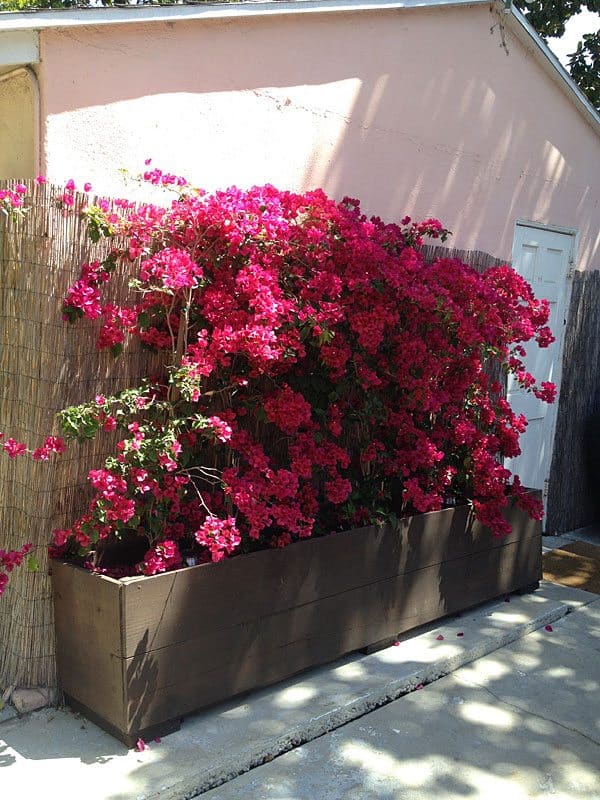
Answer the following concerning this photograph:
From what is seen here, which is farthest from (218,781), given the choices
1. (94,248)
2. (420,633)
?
(94,248)

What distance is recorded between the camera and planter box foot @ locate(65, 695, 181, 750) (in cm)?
302

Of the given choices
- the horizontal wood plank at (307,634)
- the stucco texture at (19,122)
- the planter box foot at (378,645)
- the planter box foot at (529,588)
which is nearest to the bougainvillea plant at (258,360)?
the horizontal wood plank at (307,634)

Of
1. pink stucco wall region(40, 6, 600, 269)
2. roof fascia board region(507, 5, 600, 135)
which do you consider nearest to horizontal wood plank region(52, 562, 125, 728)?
pink stucco wall region(40, 6, 600, 269)

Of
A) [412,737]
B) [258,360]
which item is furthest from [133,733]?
[258,360]

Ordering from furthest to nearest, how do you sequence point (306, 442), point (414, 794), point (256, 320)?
point (306, 442), point (256, 320), point (414, 794)

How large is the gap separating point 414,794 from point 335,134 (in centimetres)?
339

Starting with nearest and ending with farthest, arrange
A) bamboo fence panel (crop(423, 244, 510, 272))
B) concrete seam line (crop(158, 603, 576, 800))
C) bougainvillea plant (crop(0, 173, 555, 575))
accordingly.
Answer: concrete seam line (crop(158, 603, 576, 800)) < bougainvillea plant (crop(0, 173, 555, 575)) < bamboo fence panel (crop(423, 244, 510, 272))

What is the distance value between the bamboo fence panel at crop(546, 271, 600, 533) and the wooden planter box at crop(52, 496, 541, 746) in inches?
95.8

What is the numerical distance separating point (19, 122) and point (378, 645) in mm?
2941

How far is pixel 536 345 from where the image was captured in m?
6.16

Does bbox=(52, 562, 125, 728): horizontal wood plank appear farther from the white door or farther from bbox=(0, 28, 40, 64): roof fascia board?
the white door

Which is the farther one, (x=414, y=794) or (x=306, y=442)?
(x=306, y=442)

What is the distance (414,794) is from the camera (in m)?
2.88

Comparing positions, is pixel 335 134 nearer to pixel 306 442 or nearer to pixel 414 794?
pixel 306 442
